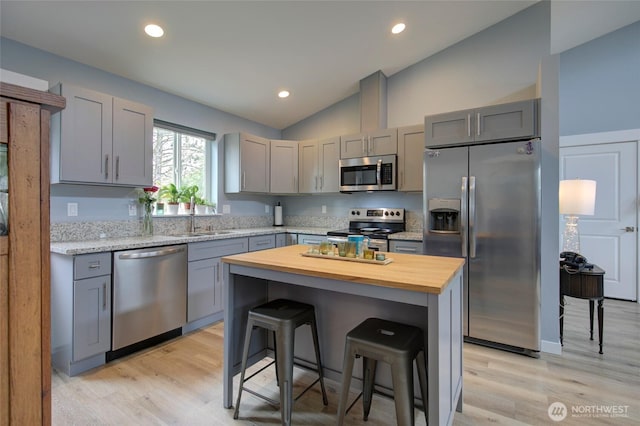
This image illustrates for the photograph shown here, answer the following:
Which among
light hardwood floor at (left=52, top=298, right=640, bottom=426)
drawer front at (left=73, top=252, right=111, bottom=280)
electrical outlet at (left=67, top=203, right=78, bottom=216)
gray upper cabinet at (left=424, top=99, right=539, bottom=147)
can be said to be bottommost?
light hardwood floor at (left=52, top=298, right=640, bottom=426)

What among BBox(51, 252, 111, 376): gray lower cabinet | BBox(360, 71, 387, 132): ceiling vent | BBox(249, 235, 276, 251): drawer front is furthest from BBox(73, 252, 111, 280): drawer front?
BBox(360, 71, 387, 132): ceiling vent

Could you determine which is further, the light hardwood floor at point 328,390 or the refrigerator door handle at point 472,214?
the refrigerator door handle at point 472,214

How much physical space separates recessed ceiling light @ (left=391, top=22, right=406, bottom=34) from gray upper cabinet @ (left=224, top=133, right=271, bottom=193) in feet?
6.79

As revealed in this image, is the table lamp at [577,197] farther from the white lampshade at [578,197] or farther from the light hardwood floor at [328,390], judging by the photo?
the light hardwood floor at [328,390]

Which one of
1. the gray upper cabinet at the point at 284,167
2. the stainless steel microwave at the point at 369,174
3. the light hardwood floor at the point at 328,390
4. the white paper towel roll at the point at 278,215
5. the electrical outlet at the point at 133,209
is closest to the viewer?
the light hardwood floor at the point at 328,390

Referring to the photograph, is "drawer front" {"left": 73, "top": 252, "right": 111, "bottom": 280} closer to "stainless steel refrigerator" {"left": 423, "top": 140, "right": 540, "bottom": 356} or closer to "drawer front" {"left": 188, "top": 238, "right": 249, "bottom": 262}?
"drawer front" {"left": 188, "top": 238, "right": 249, "bottom": 262}

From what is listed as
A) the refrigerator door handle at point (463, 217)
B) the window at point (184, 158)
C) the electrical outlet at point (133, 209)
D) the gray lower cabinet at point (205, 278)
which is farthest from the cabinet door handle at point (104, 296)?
the refrigerator door handle at point (463, 217)

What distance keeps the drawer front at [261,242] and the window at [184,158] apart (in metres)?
0.84

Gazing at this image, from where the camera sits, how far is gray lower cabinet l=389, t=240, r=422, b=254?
318cm

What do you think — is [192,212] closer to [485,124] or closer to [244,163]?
[244,163]

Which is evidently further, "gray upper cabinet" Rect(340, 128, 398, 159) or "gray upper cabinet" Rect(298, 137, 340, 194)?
"gray upper cabinet" Rect(298, 137, 340, 194)

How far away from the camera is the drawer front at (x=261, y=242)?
11.8 ft

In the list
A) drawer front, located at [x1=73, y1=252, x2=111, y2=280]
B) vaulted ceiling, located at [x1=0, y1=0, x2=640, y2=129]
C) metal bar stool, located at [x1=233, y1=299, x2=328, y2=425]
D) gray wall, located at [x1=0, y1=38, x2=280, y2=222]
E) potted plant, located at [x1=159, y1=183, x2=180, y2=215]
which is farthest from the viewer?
potted plant, located at [x1=159, y1=183, x2=180, y2=215]

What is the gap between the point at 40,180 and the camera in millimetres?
846
